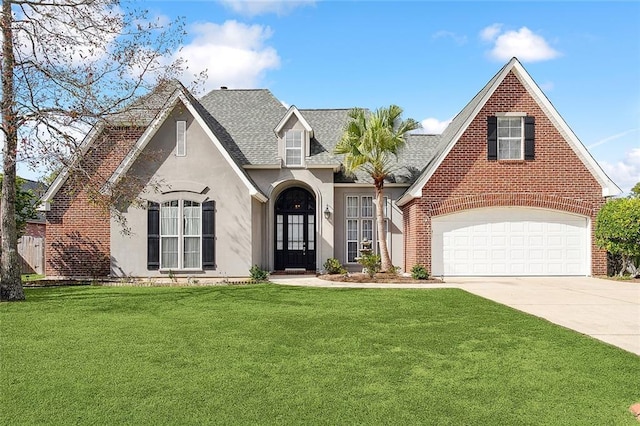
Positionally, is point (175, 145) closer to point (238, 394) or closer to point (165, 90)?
point (165, 90)

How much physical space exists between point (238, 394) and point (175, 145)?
13.5 meters

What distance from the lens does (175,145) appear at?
16875 mm

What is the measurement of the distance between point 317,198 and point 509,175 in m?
7.57

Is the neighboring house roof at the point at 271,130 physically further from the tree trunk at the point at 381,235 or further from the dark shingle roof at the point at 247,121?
the tree trunk at the point at 381,235

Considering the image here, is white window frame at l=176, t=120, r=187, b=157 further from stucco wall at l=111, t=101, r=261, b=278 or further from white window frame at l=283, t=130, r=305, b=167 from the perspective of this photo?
white window frame at l=283, t=130, r=305, b=167

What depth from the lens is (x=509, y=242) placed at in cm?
1773

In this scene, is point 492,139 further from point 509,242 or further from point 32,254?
point 32,254

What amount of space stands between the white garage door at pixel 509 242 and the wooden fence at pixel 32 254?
17.7 metres

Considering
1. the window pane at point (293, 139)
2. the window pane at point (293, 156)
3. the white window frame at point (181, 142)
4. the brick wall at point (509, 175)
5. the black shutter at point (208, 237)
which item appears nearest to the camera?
the black shutter at point (208, 237)

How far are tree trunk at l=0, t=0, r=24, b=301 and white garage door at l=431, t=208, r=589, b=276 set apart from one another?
1341cm

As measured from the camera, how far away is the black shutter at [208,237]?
16656mm

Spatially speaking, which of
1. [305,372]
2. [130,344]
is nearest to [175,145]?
[130,344]

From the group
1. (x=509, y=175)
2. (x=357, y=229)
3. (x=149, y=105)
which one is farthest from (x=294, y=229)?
(x=509, y=175)

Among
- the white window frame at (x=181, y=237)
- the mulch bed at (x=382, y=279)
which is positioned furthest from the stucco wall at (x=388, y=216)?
the white window frame at (x=181, y=237)
